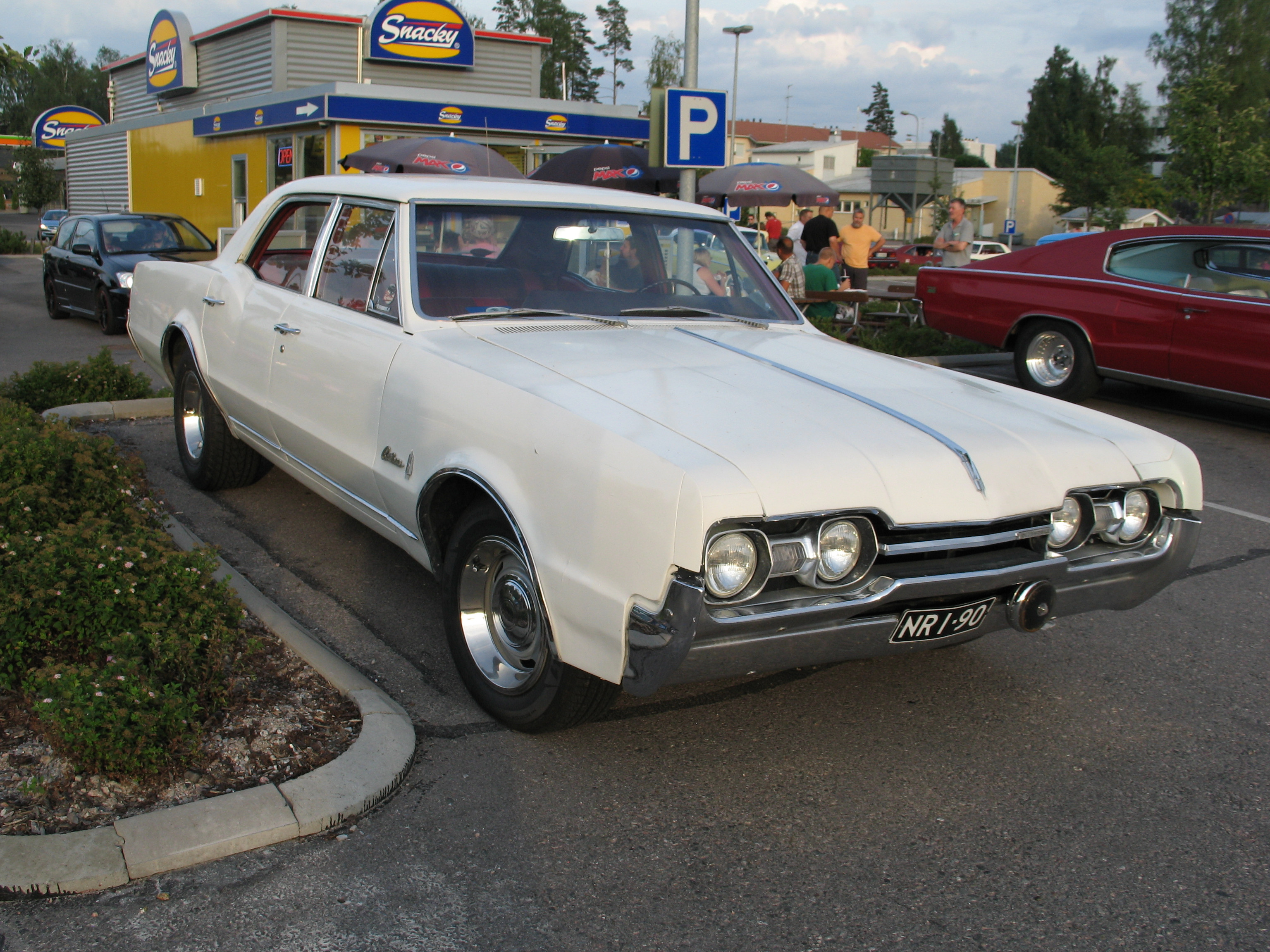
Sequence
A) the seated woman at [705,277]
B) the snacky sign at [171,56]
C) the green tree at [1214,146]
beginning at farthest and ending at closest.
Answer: the snacky sign at [171,56], the green tree at [1214,146], the seated woman at [705,277]

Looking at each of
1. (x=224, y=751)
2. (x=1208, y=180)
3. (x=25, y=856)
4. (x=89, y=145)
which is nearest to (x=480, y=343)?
(x=224, y=751)

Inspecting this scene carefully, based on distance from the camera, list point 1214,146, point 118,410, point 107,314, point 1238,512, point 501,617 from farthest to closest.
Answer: point 1214,146
point 107,314
point 118,410
point 1238,512
point 501,617

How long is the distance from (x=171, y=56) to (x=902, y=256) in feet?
89.2

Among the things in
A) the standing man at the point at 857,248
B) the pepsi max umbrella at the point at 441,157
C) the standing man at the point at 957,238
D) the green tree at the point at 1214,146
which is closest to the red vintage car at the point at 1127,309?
the standing man at the point at 957,238

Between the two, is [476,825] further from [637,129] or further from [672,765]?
[637,129]

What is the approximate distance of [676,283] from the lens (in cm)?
464

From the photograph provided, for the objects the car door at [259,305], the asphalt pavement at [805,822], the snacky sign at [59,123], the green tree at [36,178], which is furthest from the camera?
the green tree at [36,178]

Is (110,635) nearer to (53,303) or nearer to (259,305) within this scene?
(259,305)

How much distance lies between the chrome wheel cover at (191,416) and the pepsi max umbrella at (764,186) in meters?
11.0

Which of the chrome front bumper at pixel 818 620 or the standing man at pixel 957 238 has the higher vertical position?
the standing man at pixel 957 238

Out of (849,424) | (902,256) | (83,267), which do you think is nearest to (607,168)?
(83,267)

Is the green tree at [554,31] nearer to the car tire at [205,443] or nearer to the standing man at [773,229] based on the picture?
the standing man at [773,229]

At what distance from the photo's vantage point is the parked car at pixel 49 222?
38319mm

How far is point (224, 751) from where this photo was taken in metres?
3.12
